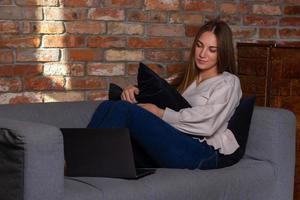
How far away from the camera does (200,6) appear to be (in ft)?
13.1

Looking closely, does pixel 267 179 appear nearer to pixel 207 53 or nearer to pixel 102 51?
pixel 207 53

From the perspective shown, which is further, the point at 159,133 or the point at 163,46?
the point at 163,46

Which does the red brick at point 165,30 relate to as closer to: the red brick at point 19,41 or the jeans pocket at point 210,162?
the red brick at point 19,41

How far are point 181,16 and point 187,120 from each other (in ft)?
3.69

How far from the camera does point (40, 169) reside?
2289 mm

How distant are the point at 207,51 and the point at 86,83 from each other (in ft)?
2.60

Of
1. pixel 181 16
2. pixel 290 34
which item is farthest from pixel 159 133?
pixel 290 34

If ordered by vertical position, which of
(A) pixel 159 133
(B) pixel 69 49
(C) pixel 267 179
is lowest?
(C) pixel 267 179

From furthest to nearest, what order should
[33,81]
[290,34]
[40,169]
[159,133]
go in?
1. [290,34]
2. [33,81]
3. [159,133]
4. [40,169]

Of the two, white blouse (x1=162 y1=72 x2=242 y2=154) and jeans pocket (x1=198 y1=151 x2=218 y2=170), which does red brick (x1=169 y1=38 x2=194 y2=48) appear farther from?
jeans pocket (x1=198 y1=151 x2=218 y2=170)

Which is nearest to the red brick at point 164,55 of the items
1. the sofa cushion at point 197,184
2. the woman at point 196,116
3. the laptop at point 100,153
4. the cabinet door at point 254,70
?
the cabinet door at point 254,70

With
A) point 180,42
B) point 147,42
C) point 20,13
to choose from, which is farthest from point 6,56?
point 180,42

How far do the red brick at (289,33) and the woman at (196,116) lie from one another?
1.14 meters

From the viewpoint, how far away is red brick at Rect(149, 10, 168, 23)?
3.83 m
